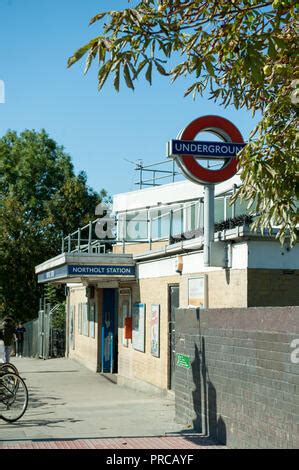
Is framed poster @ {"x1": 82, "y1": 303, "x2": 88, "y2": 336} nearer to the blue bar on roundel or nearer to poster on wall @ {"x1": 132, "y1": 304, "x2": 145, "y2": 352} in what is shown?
poster on wall @ {"x1": 132, "y1": 304, "x2": 145, "y2": 352}

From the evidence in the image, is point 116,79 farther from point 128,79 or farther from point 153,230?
point 153,230

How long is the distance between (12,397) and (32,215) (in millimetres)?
39934

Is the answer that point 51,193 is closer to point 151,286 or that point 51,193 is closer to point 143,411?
point 151,286

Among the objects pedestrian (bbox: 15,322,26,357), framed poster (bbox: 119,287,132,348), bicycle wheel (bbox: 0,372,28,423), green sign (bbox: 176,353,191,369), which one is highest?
framed poster (bbox: 119,287,132,348)

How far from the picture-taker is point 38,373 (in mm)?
24266

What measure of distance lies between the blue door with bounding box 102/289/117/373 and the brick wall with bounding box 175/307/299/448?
11.0 meters

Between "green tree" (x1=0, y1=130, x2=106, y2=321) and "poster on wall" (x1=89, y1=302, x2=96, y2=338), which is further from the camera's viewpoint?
"green tree" (x1=0, y1=130, x2=106, y2=321)

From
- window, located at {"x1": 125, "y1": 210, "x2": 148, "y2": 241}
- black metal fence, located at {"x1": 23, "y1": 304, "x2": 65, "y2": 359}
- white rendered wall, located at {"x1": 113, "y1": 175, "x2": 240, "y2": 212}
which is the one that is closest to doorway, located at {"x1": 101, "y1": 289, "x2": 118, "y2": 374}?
window, located at {"x1": 125, "y1": 210, "x2": 148, "y2": 241}

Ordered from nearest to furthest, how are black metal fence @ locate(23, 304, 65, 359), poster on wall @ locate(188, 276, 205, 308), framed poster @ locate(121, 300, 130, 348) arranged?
poster on wall @ locate(188, 276, 205, 308) < framed poster @ locate(121, 300, 130, 348) < black metal fence @ locate(23, 304, 65, 359)

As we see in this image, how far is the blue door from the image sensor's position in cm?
2320

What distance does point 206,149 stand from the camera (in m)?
13.0

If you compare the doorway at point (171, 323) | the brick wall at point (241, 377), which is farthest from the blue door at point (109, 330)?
the brick wall at point (241, 377)

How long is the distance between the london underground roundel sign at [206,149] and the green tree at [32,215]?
33100 millimetres

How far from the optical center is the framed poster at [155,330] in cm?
1627
